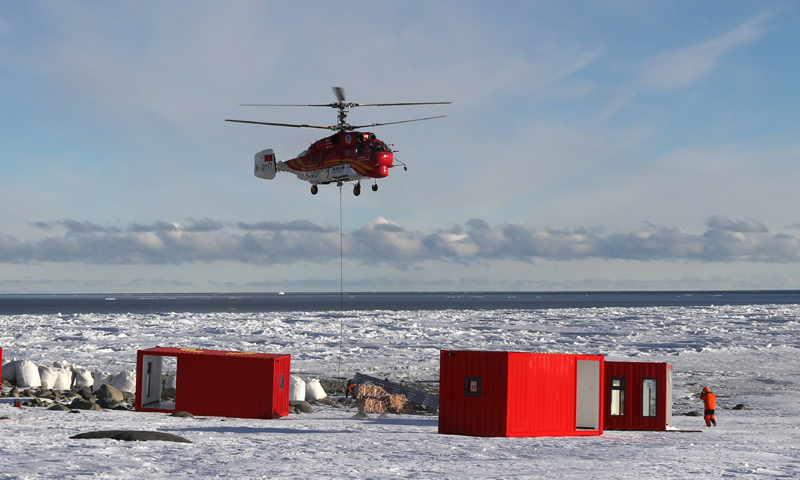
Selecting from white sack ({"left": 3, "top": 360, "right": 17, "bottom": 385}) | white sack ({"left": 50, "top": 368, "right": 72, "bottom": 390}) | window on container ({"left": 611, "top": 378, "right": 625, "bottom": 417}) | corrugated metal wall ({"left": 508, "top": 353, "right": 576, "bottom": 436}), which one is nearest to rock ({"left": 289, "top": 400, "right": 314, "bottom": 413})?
corrugated metal wall ({"left": 508, "top": 353, "right": 576, "bottom": 436})

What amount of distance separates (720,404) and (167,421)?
20.2 meters

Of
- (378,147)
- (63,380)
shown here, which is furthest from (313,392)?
(63,380)

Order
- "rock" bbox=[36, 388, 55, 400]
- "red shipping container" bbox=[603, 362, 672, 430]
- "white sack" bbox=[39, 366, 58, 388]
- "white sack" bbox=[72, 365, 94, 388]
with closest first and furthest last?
"red shipping container" bbox=[603, 362, 672, 430], "rock" bbox=[36, 388, 55, 400], "white sack" bbox=[39, 366, 58, 388], "white sack" bbox=[72, 365, 94, 388]

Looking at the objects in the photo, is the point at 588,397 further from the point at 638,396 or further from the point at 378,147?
the point at 378,147

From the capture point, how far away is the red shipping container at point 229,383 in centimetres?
2300

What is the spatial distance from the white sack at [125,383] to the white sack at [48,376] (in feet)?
10.9

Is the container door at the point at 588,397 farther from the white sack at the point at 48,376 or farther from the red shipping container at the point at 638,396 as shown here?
the white sack at the point at 48,376

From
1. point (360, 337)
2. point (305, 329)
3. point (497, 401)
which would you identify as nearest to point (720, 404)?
point (497, 401)

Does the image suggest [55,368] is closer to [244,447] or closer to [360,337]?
[244,447]

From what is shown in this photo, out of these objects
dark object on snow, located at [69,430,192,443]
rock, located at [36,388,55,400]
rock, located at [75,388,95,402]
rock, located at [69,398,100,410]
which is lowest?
rock, located at [36,388,55,400]

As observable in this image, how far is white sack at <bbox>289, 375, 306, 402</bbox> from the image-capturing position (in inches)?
1073

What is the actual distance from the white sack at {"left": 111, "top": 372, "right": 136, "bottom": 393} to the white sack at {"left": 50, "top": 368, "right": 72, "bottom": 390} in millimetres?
3155

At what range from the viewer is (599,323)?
82.2 meters

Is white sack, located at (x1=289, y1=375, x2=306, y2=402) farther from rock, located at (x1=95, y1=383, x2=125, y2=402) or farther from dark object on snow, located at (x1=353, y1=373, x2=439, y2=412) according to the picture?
rock, located at (x1=95, y1=383, x2=125, y2=402)
